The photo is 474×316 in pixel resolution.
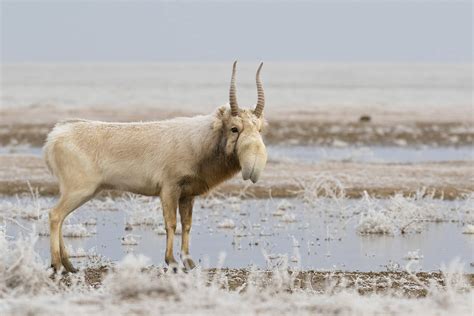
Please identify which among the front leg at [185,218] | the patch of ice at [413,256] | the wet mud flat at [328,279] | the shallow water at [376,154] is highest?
the front leg at [185,218]

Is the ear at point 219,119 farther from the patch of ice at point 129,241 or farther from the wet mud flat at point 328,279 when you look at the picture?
the patch of ice at point 129,241

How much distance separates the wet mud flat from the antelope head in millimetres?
1170

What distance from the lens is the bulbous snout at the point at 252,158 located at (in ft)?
38.8

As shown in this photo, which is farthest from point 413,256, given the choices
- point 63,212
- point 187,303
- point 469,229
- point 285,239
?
point 187,303

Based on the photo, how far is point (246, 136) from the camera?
39.6ft

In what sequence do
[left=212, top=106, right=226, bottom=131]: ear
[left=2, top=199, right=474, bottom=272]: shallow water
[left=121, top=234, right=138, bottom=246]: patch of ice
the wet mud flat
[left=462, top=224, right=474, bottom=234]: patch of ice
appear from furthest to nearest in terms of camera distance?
[left=462, top=224, right=474, bottom=234]: patch of ice → [left=121, top=234, right=138, bottom=246]: patch of ice → [left=2, top=199, right=474, bottom=272]: shallow water → [left=212, top=106, right=226, bottom=131]: ear → the wet mud flat

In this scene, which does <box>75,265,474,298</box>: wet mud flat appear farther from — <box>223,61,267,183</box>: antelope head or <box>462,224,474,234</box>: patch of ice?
<box>462,224,474,234</box>: patch of ice

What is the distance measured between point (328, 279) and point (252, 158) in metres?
1.72

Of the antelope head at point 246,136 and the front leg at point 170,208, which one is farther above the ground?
the antelope head at point 246,136

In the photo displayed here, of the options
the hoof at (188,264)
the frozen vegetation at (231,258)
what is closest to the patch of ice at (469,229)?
the frozen vegetation at (231,258)

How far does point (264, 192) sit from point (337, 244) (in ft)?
21.1

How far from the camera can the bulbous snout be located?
38.8 feet

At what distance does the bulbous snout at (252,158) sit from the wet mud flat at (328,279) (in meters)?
1.09

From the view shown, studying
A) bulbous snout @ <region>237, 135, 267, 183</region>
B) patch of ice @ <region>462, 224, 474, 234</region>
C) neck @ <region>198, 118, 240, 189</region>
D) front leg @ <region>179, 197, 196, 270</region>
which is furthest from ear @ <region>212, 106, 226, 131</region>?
patch of ice @ <region>462, 224, 474, 234</region>
